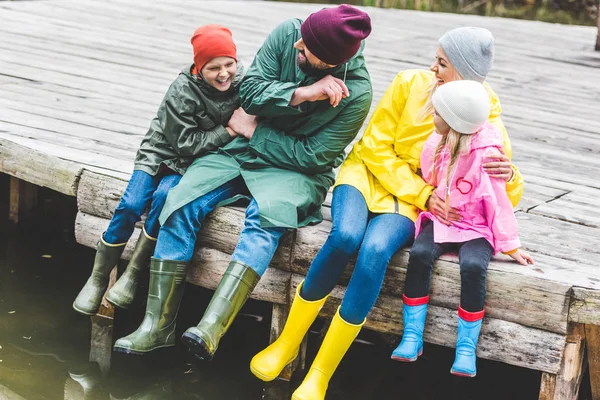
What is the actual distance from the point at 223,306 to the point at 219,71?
86 cm

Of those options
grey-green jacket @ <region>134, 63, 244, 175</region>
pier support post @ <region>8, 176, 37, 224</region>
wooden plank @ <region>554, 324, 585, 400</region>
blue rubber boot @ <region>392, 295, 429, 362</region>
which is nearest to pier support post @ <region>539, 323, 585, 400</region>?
wooden plank @ <region>554, 324, 585, 400</region>

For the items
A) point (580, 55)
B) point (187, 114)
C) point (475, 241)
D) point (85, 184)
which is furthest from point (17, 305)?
point (580, 55)

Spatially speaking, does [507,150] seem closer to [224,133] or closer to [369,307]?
[369,307]

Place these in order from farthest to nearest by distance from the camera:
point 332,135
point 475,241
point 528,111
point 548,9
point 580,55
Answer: point 548,9
point 580,55
point 528,111
point 332,135
point 475,241

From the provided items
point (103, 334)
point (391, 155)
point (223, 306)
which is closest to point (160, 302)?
point (223, 306)

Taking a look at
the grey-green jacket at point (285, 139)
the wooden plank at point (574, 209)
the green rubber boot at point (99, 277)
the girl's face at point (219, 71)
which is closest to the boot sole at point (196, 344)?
the grey-green jacket at point (285, 139)

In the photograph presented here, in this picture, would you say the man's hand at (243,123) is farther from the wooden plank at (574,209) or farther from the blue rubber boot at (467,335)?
the wooden plank at (574,209)

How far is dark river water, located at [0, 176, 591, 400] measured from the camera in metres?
3.61

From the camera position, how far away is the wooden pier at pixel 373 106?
310 cm

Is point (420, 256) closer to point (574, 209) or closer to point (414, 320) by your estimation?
point (414, 320)

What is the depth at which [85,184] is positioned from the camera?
3871 mm

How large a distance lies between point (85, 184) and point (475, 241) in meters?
1.65

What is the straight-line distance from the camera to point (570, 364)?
10.2ft

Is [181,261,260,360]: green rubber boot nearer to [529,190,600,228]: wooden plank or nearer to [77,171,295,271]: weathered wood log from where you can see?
[77,171,295,271]: weathered wood log
